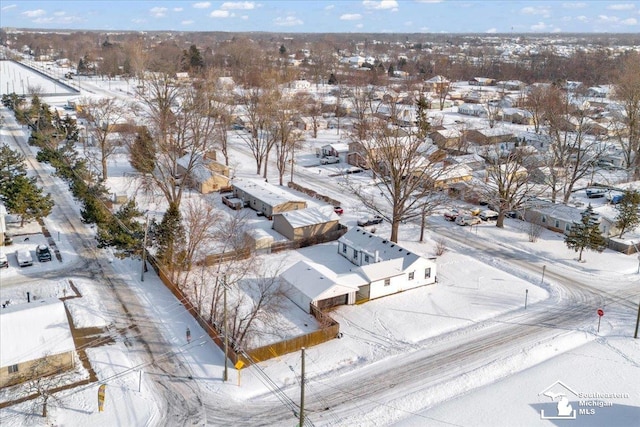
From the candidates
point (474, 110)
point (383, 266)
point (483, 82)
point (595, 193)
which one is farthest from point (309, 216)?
point (483, 82)

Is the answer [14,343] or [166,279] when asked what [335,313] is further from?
[14,343]

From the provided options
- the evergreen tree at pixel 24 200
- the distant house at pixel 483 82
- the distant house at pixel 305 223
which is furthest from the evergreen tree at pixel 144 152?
the distant house at pixel 483 82

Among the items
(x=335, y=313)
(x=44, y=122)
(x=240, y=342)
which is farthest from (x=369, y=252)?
(x=44, y=122)

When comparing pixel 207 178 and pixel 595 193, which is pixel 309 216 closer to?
pixel 207 178

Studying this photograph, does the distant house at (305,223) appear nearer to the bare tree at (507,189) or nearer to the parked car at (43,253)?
the bare tree at (507,189)

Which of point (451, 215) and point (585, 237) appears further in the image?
point (451, 215)

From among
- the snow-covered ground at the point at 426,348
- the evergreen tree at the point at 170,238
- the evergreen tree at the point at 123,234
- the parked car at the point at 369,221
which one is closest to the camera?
the snow-covered ground at the point at 426,348

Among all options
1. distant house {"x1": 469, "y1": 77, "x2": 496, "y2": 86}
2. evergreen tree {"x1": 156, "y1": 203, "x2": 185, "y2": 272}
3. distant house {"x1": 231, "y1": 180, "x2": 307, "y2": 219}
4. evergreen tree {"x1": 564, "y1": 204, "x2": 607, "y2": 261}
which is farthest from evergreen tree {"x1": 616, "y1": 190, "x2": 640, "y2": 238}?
distant house {"x1": 469, "y1": 77, "x2": 496, "y2": 86}
